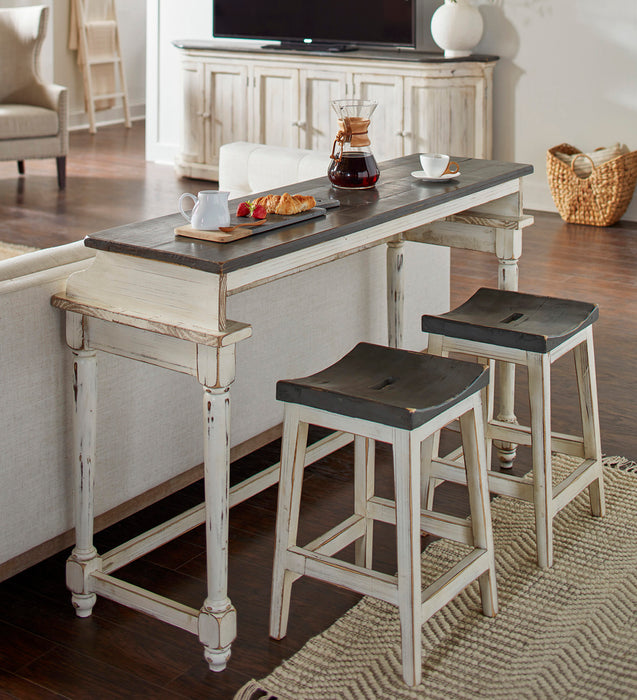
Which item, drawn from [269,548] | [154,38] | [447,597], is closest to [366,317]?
[269,548]

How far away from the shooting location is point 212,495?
187 centimetres

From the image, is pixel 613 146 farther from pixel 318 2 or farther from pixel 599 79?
pixel 318 2

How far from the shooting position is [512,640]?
203 centimetres

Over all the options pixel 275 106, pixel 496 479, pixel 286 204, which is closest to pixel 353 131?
pixel 286 204

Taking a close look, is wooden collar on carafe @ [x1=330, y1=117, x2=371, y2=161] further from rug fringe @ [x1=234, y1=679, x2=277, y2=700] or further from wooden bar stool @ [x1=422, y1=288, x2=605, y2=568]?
rug fringe @ [x1=234, y1=679, x2=277, y2=700]

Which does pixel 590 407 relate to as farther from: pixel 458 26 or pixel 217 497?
pixel 458 26

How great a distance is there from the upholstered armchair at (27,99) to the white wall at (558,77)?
8.77 feet

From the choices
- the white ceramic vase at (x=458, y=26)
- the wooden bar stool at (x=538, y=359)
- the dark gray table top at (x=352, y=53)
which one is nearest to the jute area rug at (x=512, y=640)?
the wooden bar stool at (x=538, y=359)

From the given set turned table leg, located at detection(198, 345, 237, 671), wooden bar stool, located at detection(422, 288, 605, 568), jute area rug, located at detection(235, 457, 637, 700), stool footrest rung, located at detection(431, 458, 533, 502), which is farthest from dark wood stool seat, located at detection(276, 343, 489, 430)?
jute area rug, located at detection(235, 457, 637, 700)

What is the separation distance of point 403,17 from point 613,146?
4.74 feet

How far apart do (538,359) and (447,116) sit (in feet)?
12.8

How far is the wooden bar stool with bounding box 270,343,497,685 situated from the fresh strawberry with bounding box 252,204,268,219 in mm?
332

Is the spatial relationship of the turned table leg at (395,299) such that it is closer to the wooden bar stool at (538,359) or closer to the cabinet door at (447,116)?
the wooden bar stool at (538,359)

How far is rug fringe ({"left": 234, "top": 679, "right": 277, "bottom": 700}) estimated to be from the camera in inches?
72.6
